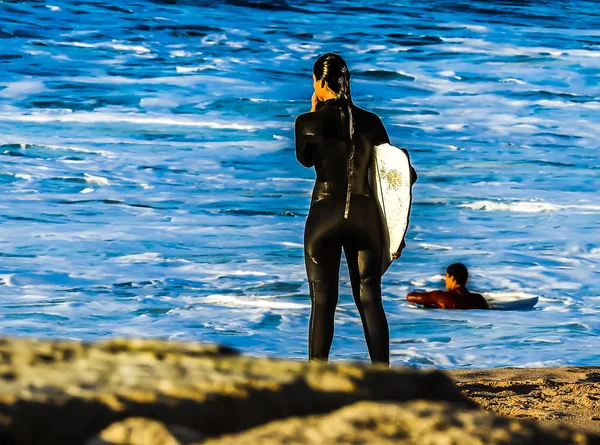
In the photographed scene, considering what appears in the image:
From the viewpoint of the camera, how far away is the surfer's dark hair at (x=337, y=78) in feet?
18.1

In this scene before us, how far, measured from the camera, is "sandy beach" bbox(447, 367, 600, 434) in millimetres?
6168

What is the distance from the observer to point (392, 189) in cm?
569

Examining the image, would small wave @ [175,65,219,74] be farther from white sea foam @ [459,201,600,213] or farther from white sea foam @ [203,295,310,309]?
white sea foam @ [203,295,310,309]

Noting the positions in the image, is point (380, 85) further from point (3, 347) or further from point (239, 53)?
point (3, 347)

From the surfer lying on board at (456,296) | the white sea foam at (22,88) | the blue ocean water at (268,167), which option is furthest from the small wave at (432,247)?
the white sea foam at (22,88)

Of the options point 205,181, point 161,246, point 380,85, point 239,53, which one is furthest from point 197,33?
point 161,246

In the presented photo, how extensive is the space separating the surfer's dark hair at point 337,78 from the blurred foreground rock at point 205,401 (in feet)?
10.3

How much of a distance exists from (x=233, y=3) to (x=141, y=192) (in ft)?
77.2

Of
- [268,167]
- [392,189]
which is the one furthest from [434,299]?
[268,167]

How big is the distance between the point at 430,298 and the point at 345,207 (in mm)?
6974

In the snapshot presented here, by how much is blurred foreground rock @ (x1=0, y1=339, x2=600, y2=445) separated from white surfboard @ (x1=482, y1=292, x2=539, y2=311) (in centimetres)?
1021

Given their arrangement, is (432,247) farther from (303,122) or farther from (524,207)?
(303,122)

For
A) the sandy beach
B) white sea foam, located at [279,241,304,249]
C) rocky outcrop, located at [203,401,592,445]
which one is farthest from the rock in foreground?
white sea foam, located at [279,241,304,249]

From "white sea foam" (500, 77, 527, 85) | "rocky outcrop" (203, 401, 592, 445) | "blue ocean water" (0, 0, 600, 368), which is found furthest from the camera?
"white sea foam" (500, 77, 527, 85)
